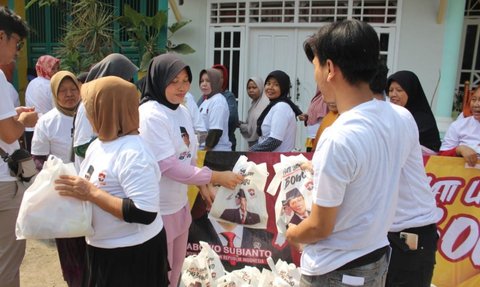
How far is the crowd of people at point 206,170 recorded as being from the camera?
130 cm

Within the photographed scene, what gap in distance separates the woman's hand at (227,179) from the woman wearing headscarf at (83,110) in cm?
78

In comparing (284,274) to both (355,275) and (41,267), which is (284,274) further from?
(41,267)

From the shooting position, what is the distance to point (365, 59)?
129cm

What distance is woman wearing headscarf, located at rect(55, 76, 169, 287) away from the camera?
1.67 m

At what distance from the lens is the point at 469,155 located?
2.84 metres

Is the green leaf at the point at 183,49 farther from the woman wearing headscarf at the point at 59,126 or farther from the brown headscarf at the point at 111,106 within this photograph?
the brown headscarf at the point at 111,106

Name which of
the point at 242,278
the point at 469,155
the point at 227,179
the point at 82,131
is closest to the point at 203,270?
the point at 242,278

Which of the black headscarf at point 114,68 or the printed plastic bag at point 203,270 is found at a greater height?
the black headscarf at point 114,68

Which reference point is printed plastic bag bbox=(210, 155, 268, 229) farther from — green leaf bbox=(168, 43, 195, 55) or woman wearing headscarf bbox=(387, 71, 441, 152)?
green leaf bbox=(168, 43, 195, 55)

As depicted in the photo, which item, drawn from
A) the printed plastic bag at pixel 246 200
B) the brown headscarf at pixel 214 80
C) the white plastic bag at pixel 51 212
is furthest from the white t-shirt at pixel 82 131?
the brown headscarf at pixel 214 80

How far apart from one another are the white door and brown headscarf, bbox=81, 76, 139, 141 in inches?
200

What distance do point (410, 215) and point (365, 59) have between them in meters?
0.86

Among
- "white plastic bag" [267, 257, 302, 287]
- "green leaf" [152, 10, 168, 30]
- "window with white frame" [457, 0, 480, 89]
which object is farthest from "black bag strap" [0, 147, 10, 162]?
"window with white frame" [457, 0, 480, 89]

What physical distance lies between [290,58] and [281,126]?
3.26 metres
